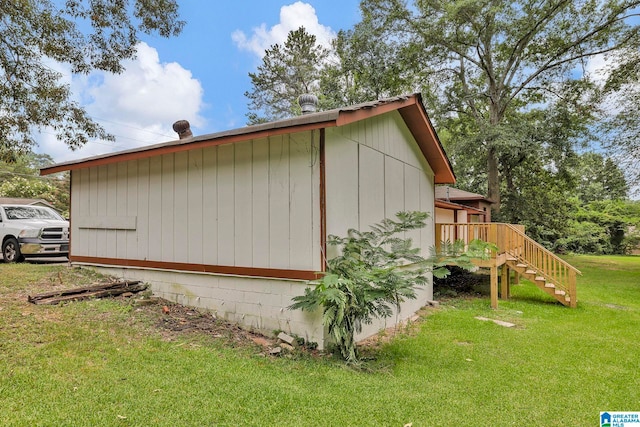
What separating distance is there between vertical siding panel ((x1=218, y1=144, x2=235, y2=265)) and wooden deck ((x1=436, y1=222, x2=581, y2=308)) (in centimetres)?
548

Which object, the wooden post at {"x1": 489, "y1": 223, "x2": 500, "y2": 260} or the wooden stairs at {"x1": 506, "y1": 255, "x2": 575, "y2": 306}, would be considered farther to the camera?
the wooden post at {"x1": 489, "y1": 223, "x2": 500, "y2": 260}

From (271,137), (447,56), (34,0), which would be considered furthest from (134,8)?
(447,56)

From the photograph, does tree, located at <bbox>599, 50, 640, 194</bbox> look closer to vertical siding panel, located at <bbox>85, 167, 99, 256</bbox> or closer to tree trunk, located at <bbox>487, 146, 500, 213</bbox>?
tree trunk, located at <bbox>487, 146, 500, 213</bbox>

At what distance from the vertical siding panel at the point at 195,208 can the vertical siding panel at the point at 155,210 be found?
70cm

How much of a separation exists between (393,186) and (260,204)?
9.43 ft

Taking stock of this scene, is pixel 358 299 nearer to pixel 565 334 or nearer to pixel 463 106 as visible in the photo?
pixel 565 334

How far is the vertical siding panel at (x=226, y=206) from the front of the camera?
527 cm

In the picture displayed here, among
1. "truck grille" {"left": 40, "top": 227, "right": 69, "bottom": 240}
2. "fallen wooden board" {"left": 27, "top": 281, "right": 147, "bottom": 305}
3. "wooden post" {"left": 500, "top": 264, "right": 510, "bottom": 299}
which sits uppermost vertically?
"truck grille" {"left": 40, "top": 227, "right": 69, "bottom": 240}

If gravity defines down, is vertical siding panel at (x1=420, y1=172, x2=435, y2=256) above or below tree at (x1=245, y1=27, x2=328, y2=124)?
below

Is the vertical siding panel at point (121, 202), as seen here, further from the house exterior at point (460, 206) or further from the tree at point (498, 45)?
the tree at point (498, 45)

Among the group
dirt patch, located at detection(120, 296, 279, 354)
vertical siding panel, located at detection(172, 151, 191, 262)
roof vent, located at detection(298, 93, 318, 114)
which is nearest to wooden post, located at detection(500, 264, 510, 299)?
roof vent, located at detection(298, 93, 318, 114)

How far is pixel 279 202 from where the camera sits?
16.0 feet

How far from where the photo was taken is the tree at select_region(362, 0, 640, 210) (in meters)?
14.8

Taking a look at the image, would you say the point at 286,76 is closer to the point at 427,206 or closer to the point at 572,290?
the point at 427,206
